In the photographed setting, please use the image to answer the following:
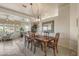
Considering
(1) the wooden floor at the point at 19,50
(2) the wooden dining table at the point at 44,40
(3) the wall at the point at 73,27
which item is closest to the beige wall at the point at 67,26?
(3) the wall at the point at 73,27

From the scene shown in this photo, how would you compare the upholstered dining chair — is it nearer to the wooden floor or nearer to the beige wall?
the wooden floor

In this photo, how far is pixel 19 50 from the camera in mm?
2094

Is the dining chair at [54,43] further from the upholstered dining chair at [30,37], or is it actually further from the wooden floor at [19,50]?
the upholstered dining chair at [30,37]

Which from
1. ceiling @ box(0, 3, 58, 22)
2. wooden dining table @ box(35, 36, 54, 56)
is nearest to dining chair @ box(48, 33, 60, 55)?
wooden dining table @ box(35, 36, 54, 56)

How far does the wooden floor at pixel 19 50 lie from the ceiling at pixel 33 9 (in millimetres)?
484

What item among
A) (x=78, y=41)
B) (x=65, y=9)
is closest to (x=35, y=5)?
(x=65, y=9)

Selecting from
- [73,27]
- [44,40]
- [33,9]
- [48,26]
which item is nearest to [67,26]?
[73,27]

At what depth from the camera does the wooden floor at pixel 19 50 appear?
6.66 feet

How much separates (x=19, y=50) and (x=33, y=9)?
0.87 meters

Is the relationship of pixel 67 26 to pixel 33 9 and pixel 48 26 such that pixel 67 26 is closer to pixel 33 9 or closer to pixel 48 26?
pixel 48 26

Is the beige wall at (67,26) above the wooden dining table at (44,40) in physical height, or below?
above

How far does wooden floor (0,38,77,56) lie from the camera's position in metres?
2.03

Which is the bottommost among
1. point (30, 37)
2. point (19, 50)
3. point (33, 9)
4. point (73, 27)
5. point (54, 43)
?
point (19, 50)

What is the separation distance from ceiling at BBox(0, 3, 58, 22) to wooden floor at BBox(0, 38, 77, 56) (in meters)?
0.48
